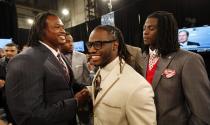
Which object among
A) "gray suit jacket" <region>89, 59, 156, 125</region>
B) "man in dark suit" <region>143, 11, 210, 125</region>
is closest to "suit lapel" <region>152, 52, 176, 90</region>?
"man in dark suit" <region>143, 11, 210, 125</region>

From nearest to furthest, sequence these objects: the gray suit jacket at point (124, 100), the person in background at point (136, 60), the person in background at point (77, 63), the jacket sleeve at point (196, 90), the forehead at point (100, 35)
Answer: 1. the gray suit jacket at point (124, 100)
2. the forehead at point (100, 35)
3. the jacket sleeve at point (196, 90)
4. the person in background at point (136, 60)
5. the person in background at point (77, 63)

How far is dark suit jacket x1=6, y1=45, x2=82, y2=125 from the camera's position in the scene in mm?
1588

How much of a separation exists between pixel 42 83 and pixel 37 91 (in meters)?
0.07

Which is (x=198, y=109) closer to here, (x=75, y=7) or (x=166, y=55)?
(x=166, y=55)

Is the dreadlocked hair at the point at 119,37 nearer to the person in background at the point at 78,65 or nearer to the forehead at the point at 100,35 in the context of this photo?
the forehead at the point at 100,35

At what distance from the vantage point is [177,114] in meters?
1.79

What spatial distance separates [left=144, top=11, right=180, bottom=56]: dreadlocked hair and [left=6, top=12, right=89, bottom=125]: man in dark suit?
66 centimetres

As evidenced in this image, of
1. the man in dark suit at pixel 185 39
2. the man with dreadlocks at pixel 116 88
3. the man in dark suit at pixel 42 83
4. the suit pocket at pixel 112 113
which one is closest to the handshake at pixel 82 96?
the man in dark suit at pixel 42 83

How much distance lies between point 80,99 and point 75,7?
14485 mm

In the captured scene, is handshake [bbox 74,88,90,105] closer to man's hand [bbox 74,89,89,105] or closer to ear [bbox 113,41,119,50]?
man's hand [bbox 74,89,89,105]

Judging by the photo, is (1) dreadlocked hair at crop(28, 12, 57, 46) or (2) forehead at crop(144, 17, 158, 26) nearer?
(1) dreadlocked hair at crop(28, 12, 57, 46)

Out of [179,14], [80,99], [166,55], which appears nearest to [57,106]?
[80,99]

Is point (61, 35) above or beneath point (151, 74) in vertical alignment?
above

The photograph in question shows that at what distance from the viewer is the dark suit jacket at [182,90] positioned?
172 centimetres
